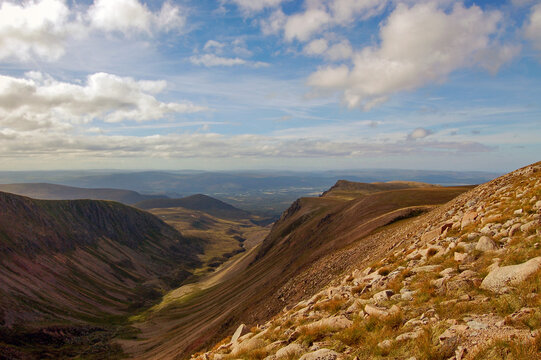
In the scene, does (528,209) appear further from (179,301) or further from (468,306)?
(179,301)

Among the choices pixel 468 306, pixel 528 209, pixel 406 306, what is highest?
pixel 528 209

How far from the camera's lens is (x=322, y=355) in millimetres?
9594

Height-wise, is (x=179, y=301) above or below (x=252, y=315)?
below

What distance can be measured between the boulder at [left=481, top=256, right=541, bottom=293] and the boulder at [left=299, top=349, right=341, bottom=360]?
626cm

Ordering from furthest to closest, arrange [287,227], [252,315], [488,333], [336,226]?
[287,227] < [336,226] < [252,315] < [488,333]

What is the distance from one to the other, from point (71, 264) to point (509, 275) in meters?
151

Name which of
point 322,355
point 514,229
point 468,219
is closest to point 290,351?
point 322,355

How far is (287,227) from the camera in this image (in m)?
106

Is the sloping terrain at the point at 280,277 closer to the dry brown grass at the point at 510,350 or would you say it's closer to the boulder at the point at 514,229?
the boulder at the point at 514,229

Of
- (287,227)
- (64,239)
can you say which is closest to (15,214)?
(64,239)

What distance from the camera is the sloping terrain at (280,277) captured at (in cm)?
4606

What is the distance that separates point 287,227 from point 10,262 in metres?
95.1

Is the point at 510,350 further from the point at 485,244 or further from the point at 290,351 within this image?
the point at 485,244

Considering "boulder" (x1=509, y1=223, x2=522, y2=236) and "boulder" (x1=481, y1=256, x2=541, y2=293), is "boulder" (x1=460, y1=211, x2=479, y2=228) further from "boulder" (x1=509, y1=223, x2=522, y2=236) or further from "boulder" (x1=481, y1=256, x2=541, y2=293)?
"boulder" (x1=481, y1=256, x2=541, y2=293)
